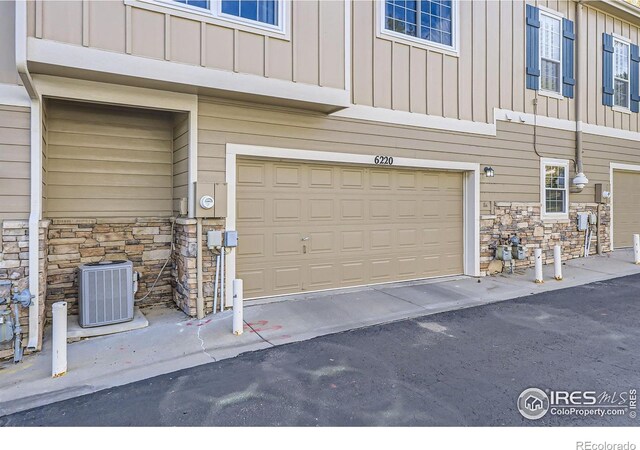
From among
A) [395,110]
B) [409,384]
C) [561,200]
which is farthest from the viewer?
[561,200]

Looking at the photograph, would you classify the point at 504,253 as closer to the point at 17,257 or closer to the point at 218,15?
the point at 218,15

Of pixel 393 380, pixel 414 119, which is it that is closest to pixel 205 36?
pixel 414 119

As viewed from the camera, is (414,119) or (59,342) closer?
(59,342)

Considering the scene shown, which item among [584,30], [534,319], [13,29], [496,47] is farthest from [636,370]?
[584,30]

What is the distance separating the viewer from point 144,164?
596 cm

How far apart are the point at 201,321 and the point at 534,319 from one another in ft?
14.6

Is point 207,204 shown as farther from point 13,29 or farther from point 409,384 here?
point 409,384

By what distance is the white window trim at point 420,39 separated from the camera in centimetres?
677

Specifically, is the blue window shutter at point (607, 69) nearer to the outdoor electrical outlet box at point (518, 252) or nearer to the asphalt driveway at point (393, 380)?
the outdoor electrical outlet box at point (518, 252)

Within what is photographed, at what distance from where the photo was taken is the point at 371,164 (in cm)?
684

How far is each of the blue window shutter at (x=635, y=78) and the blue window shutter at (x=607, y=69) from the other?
99cm

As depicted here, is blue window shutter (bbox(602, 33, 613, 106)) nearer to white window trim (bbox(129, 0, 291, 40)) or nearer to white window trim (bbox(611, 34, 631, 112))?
white window trim (bbox(611, 34, 631, 112))

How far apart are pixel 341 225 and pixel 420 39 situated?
3.68 meters

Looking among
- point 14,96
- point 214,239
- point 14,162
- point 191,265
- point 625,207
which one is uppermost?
point 14,96
